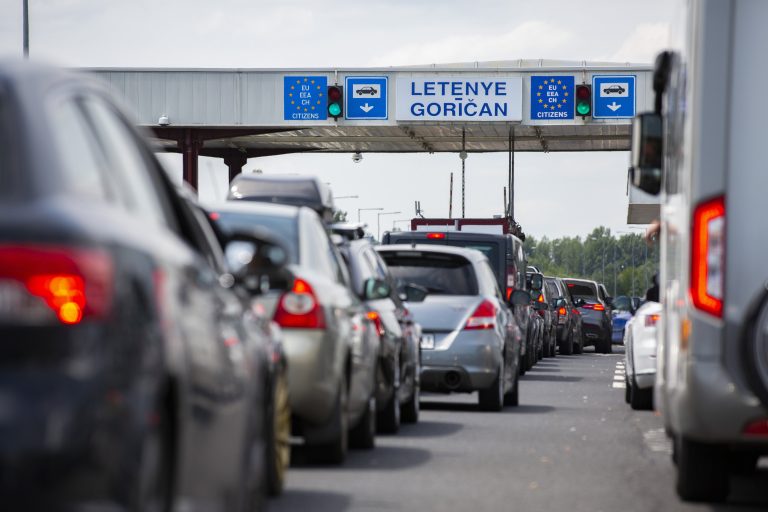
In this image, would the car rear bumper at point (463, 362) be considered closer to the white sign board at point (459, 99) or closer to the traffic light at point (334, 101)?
the traffic light at point (334, 101)

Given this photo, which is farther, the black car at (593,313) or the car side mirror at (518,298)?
the black car at (593,313)

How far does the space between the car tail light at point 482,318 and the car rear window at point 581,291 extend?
1233 inches

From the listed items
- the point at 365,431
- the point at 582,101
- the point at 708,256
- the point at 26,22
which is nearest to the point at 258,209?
the point at 365,431

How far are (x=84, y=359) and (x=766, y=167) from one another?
4551mm

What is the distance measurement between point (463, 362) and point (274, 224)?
20.4 ft

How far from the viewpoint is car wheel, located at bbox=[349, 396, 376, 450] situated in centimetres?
1171

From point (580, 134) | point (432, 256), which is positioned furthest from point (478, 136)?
point (432, 256)

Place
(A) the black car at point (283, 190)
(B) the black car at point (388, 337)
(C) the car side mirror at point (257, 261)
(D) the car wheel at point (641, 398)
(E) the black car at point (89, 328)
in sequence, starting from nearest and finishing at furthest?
1. (E) the black car at point (89, 328)
2. (C) the car side mirror at point (257, 261)
3. (B) the black car at point (388, 337)
4. (D) the car wheel at point (641, 398)
5. (A) the black car at point (283, 190)

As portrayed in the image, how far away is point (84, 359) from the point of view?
3568 mm

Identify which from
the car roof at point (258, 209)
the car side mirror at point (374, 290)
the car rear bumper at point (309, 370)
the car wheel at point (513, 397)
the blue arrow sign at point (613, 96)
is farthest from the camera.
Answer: the blue arrow sign at point (613, 96)

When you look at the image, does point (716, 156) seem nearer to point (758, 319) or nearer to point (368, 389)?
point (758, 319)

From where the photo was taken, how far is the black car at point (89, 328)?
348 cm

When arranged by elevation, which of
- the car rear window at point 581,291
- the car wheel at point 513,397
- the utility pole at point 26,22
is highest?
the utility pole at point 26,22

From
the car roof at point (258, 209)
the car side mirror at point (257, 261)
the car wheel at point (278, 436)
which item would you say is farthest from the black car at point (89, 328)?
the car roof at point (258, 209)
